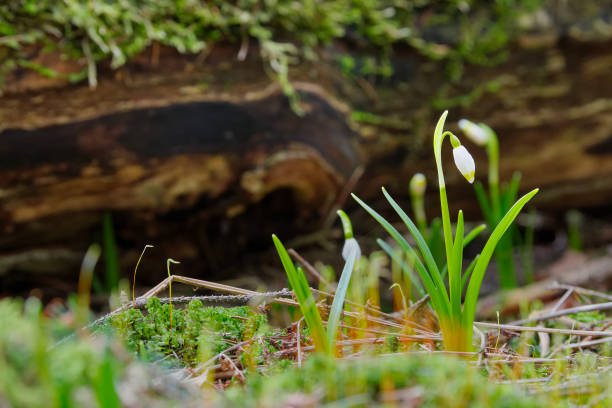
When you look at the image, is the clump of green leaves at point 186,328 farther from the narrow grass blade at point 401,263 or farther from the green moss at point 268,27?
the green moss at point 268,27

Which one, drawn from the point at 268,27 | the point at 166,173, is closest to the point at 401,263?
the point at 166,173

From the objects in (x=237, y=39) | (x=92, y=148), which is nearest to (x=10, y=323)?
(x=92, y=148)

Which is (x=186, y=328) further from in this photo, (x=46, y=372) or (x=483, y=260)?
(x=483, y=260)

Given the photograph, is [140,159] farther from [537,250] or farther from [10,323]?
[537,250]

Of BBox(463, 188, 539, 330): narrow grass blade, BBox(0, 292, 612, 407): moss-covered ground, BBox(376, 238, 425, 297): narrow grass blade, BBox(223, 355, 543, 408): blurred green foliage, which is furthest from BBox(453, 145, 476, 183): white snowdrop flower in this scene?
BBox(223, 355, 543, 408): blurred green foliage

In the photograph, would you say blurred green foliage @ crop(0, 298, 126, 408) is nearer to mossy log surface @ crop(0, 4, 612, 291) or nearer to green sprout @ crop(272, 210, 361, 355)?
green sprout @ crop(272, 210, 361, 355)
